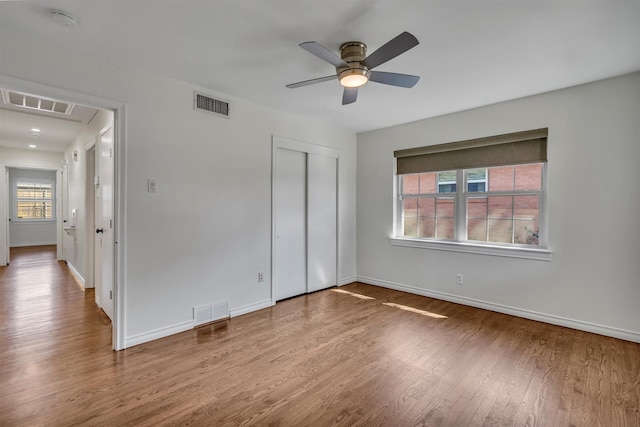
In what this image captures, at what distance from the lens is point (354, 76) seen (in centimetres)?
229

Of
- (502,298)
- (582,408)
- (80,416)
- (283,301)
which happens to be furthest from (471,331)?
(80,416)

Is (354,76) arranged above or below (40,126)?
below

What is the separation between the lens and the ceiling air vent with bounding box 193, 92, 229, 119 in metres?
3.13

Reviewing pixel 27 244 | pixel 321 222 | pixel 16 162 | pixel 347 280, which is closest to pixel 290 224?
pixel 321 222

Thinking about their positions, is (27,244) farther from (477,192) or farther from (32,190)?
(477,192)

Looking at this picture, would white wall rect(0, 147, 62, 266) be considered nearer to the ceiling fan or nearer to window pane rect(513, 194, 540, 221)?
the ceiling fan

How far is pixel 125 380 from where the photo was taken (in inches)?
85.9

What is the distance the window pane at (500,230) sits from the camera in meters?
3.65

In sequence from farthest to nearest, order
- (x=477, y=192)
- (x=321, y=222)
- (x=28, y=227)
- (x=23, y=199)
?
1. (x=28, y=227)
2. (x=23, y=199)
3. (x=321, y=222)
4. (x=477, y=192)

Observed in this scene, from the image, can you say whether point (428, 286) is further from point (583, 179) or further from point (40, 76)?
point (40, 76)

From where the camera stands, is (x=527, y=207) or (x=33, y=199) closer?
(x=527, y=207)

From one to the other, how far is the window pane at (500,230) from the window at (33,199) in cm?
1139

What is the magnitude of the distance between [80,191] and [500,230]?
5.97 m

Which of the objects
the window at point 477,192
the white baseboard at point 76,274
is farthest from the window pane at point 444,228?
the white baseboard at point 76,274
